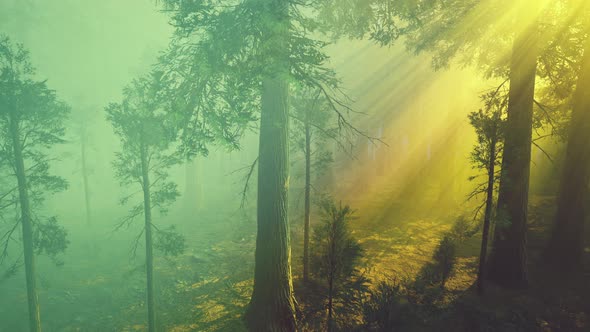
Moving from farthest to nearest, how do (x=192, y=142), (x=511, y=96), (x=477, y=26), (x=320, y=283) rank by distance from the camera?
1. (x=320, y=283)
2. (x=477, y=26)
3. (x=511, y=96)
4. (x=192, y=142)

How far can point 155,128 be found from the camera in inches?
391

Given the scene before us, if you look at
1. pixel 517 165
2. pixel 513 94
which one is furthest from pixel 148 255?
pixel 513 94

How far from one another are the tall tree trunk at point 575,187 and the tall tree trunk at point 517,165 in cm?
213

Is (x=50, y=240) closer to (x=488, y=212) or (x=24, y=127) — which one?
(x=24, y=127)

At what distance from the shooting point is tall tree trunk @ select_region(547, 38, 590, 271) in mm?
8484

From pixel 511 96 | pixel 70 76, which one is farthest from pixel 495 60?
pixel 70 76

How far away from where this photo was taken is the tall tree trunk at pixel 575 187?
8484mm

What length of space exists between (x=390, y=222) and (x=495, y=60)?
8661 millimetres

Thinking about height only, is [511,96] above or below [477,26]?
below

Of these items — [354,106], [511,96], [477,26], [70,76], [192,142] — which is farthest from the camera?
[70,76]

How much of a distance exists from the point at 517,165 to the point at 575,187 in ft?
8.63

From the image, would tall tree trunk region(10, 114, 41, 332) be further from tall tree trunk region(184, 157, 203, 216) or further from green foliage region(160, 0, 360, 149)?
tall tree trunk region(184, 157, 203, 216)

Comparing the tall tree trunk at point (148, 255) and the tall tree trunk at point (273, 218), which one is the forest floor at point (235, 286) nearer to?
the tall tree trunk at point (148, 255)

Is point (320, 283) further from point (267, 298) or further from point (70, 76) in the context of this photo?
point (70, 76)
